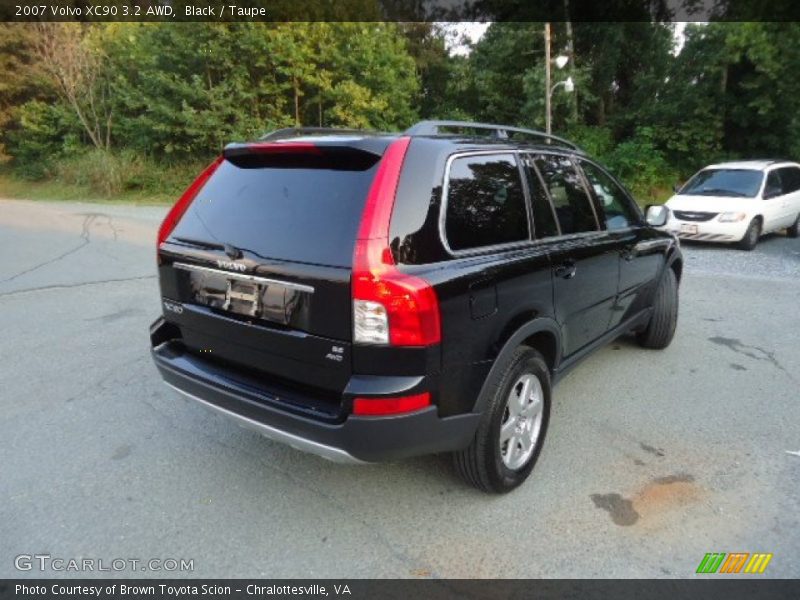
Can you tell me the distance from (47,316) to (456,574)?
5.56 metres

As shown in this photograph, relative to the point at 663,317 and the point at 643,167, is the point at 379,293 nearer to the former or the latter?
the point at 663,317

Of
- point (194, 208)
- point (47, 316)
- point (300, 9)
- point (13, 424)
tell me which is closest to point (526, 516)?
point (194, 208)

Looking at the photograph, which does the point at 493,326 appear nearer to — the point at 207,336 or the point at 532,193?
the point at 532,193

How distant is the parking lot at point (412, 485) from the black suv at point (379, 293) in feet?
1.22

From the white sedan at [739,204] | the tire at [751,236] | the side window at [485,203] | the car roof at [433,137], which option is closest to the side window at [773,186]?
the white sedan at [739,204]

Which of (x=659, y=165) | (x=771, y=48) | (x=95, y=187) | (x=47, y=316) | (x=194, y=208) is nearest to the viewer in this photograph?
(x=194, y=208)

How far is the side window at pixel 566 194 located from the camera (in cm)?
328

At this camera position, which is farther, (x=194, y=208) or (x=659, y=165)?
(x=659, y=165)

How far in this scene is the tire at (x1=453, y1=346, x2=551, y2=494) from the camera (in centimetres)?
264

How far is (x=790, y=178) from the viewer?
11586 mm

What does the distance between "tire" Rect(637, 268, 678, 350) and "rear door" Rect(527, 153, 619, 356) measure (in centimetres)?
115

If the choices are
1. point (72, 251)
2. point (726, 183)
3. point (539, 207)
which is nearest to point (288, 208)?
point (539, 207)
